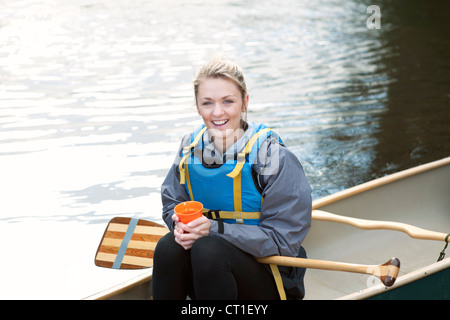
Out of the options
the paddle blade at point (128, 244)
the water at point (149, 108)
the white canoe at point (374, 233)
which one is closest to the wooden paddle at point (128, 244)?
the paddle blade at point (128, 244)

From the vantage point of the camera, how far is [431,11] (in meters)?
12.4

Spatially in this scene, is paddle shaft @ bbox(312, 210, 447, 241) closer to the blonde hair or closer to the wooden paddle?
the wooden paddle

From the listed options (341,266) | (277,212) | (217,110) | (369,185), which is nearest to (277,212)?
(277,212)

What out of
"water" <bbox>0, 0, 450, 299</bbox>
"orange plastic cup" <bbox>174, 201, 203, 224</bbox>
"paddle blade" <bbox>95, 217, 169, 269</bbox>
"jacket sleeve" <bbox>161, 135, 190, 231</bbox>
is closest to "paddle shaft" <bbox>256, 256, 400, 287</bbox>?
Result: "orange plastic cup" <bbox>174, 201, 203, 224</bbox>

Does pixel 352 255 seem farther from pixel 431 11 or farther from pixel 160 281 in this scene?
pixel 431 11

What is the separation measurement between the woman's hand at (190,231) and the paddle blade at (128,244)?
811 mm

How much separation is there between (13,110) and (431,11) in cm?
974

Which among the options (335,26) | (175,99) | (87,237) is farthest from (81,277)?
(335,26)

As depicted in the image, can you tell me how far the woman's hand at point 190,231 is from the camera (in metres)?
1.71

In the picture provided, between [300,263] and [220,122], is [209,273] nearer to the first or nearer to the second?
[300,263]

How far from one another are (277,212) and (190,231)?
273mm

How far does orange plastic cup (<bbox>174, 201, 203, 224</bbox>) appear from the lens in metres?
1.69

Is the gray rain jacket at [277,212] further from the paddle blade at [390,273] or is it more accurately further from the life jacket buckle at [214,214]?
the paddle blade at [390,273]
